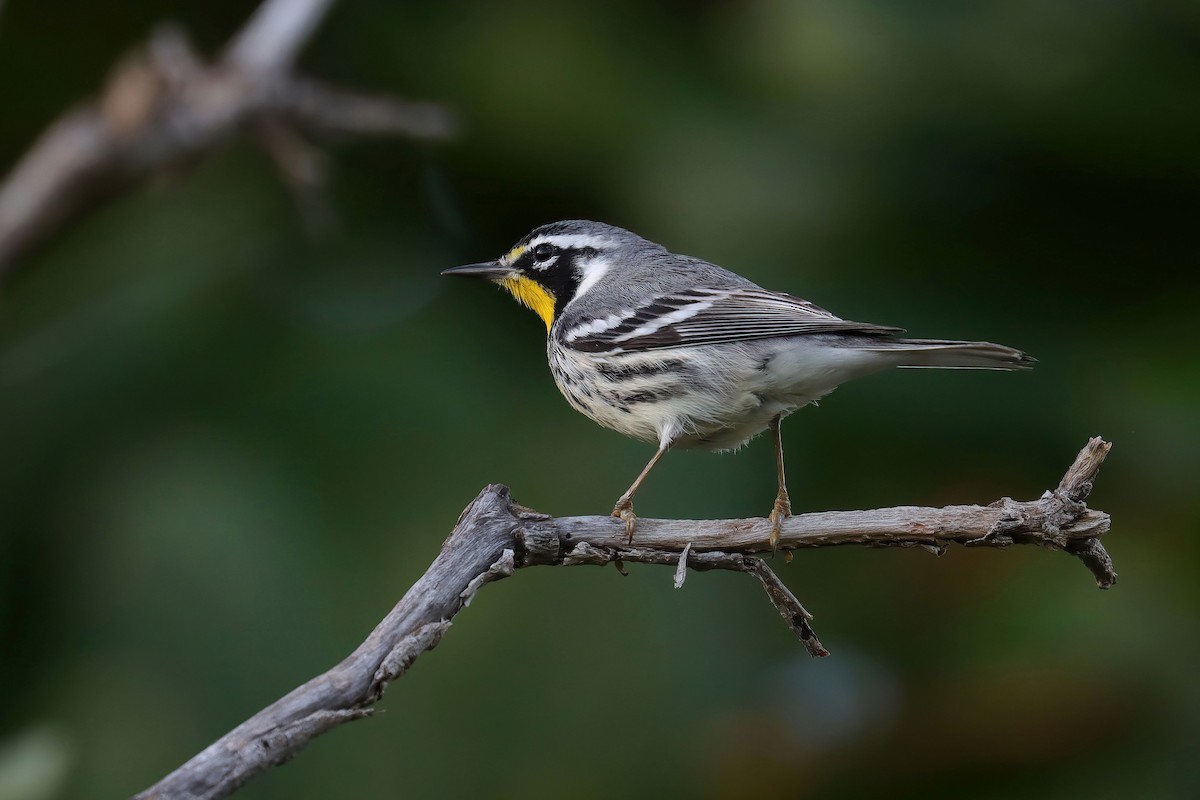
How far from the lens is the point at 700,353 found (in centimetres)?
261

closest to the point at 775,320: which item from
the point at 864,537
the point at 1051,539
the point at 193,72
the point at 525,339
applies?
the point at 864,537

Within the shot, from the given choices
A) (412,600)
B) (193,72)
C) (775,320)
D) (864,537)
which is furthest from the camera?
(193,72)

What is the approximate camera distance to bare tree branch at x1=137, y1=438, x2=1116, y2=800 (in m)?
1.45

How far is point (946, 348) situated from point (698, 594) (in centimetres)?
180

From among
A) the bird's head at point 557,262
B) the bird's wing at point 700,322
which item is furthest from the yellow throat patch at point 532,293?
the bird's wing at point 700,322

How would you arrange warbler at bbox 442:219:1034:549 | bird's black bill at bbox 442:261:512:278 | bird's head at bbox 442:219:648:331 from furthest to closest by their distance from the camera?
bird's head at bbox 442:219:648:331, bird's black bill at bbox 442:261:512:278, warbler at bbox 442:219:1034:549

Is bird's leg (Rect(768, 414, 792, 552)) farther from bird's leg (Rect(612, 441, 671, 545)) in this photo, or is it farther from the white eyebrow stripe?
the white eyebrow stripe

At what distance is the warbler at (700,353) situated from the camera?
2396 millimetres

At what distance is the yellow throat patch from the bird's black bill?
0.14 feet

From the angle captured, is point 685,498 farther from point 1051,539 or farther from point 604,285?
point 1051,539

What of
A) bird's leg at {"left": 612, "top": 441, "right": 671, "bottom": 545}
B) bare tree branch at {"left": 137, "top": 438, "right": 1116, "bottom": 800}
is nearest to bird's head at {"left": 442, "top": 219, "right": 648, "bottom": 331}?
bird's leg at {"left": 612, "top": 441, "right": 671, "bottom": 545}

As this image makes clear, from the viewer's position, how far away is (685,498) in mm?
3746

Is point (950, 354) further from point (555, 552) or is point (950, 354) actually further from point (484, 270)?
point (484, 270)

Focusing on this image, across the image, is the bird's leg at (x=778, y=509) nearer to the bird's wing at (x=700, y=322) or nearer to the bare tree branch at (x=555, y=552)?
the bare tree branch at (x=555, y=552)
